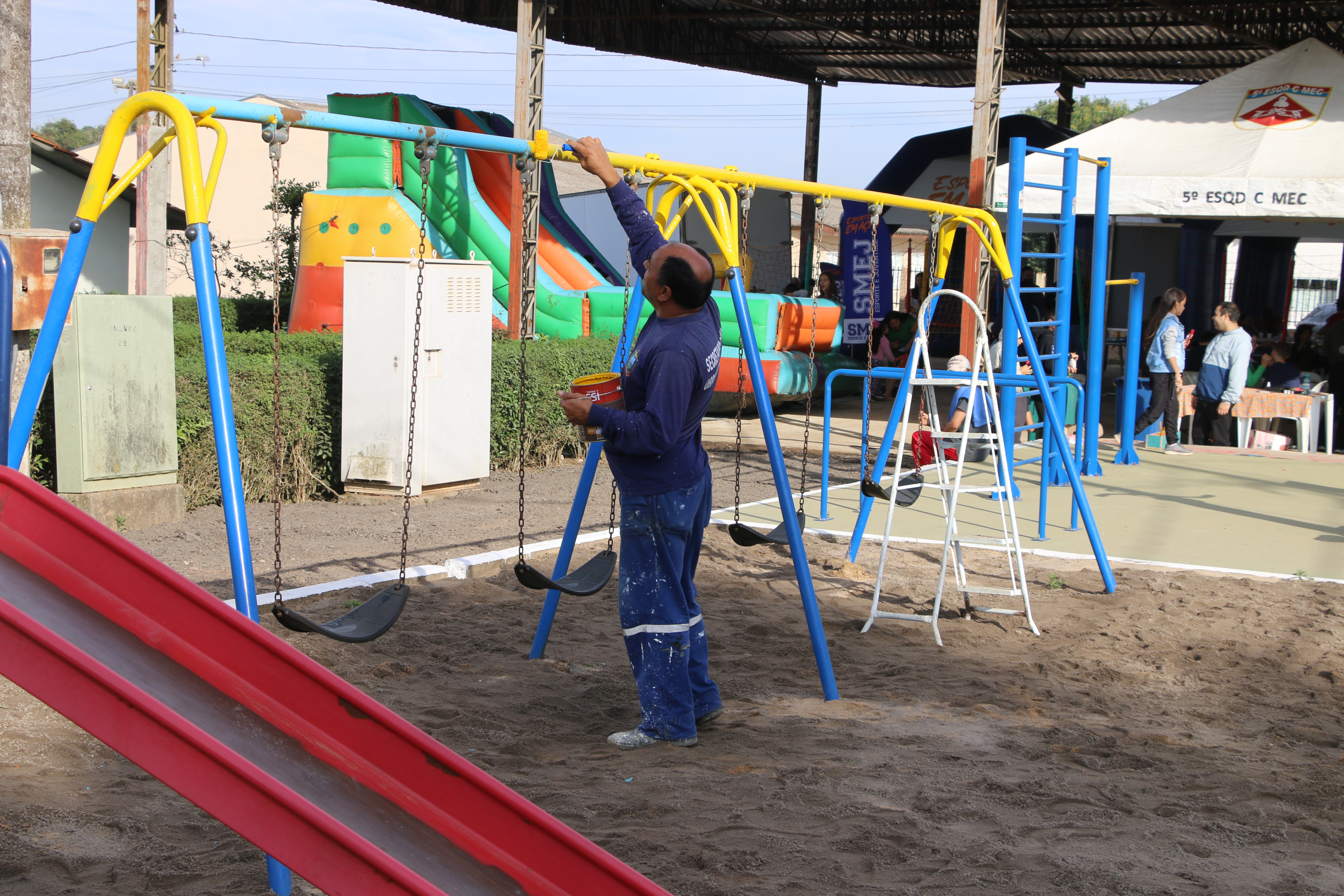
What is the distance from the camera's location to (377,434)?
789 cm

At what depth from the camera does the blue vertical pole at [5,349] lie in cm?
318

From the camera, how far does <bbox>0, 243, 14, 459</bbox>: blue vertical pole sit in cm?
318

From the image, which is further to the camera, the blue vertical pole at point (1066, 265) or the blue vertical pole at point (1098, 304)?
the blue vertical pole at point (1098, 304)

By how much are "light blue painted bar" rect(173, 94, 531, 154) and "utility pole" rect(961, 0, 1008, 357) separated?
23.0ft

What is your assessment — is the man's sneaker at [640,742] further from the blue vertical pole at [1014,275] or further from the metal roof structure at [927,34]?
the metal roof structure at [927,34]

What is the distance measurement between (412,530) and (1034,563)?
3875 millimetres

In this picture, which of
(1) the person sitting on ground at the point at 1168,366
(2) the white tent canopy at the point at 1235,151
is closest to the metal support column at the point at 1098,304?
(2) the white tent canopy at the point at 1235,151

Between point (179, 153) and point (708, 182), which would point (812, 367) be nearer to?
point (708, 182)

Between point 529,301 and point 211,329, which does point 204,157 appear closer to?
point 529,301

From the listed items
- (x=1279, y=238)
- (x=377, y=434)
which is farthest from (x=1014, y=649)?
(x=1279, y=238)

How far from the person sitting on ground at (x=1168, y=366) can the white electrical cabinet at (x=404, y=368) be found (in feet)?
21.7

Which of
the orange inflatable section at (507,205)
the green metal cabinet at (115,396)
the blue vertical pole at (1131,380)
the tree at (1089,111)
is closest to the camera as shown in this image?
the green metal cabinet at (115,396)

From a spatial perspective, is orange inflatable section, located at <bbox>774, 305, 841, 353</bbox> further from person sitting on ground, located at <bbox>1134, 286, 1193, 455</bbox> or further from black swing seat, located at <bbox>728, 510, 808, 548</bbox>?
black swing seat, located at <bbox>728, 510, 808, 548</bbox>

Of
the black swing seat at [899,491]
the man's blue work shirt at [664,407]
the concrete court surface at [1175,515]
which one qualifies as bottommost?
the concrete court surface at [1175,515]
